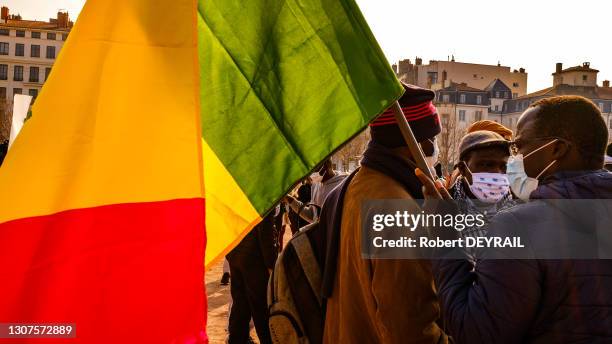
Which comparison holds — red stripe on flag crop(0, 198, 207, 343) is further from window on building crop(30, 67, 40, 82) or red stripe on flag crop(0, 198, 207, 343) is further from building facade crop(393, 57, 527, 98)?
window on building crop(30, 67, 40, 82)

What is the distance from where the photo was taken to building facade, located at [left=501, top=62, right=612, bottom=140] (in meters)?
83.3

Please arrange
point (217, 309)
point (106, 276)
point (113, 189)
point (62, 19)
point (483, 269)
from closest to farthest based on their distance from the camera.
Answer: point (483, 269)
point (106, 276)
point (113, 189)
point (217, 309)
point (62, 19)

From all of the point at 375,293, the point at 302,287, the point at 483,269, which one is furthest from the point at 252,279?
the point at 483,269

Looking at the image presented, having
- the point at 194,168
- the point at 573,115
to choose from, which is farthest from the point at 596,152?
the point at 194,168

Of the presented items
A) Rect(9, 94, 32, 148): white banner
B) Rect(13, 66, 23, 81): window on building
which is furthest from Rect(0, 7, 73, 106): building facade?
Rect(9, 94, 32, 148): white banner

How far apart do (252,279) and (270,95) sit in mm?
4033

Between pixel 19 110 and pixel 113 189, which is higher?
pixel 19 110

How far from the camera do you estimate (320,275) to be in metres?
3.23

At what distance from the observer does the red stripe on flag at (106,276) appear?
8.12ft

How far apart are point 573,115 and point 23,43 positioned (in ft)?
342

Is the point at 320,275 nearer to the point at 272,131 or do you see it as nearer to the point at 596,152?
the point at 272,131

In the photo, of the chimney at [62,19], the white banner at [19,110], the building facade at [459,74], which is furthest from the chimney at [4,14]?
the white banner at [19,110]

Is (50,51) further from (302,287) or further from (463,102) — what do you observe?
(302,287)

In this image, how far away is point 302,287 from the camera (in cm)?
323
